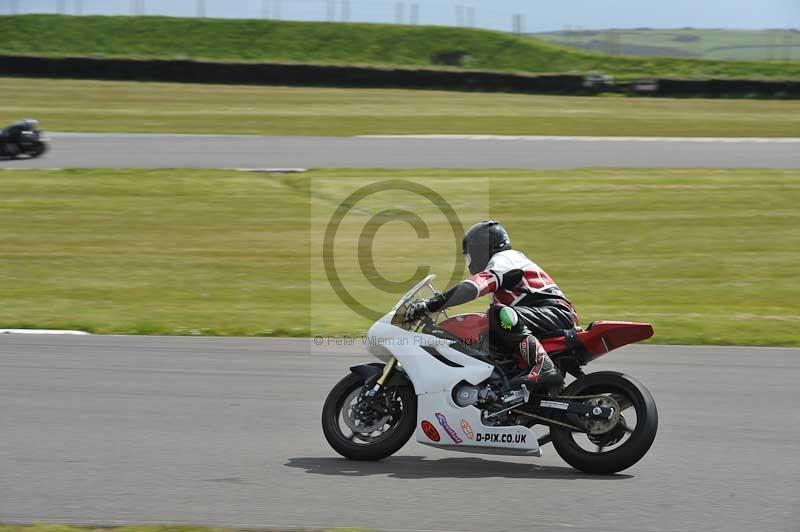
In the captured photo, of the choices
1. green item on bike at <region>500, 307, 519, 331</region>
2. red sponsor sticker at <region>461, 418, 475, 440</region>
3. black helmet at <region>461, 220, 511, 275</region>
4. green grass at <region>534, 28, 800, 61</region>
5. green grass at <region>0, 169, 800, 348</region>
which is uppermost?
green grass at <region>534, 28, 800, 61</region>

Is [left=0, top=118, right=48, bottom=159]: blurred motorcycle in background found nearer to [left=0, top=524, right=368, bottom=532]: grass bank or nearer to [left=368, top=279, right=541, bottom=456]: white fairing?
[left=368, top=279, right=541, bottom=456]: white fairing

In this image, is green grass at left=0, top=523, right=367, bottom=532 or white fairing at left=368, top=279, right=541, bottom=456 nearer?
green grass at left=0, top=523, right=367, bottom=532

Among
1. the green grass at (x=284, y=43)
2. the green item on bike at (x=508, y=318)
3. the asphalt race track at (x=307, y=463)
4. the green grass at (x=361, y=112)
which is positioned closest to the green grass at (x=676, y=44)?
the green grass at (x=284, y=43)

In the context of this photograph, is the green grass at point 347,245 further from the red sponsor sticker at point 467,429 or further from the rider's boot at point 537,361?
the red sponsor sticker at point 467,429

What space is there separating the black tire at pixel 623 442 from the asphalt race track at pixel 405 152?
677 inches

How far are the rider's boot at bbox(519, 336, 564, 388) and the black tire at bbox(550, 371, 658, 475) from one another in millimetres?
183

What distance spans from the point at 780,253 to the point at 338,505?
42.6 ft

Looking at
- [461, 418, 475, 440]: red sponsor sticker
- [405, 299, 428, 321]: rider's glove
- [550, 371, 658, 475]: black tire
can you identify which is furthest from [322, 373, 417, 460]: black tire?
[550, 371, 658, 475]: black tire

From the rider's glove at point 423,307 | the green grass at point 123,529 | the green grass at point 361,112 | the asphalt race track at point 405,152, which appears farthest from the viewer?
the green grass at point 361,112

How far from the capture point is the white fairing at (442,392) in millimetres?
6586

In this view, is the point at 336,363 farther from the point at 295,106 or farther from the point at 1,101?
the point at 1,101

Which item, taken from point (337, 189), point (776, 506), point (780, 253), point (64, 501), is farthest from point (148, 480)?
point (337, 189)

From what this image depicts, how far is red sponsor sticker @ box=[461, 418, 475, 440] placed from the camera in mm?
6602

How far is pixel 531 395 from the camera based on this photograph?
667 cm
